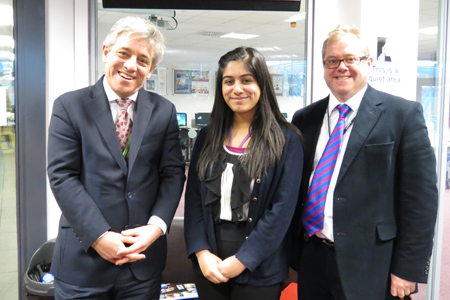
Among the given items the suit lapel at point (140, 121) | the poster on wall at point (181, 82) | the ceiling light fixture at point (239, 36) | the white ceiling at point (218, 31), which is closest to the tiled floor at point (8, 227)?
the suit lapel at point (140, 121)

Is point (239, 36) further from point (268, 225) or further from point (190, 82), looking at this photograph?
point (268, 225)

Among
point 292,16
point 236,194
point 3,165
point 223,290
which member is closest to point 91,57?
point 3,165

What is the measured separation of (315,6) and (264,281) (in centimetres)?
200

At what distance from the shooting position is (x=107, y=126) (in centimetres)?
139

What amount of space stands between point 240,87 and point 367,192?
667mm

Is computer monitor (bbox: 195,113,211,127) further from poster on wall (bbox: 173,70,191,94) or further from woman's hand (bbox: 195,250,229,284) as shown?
woman's hand (bbox: 195,250,229,284)

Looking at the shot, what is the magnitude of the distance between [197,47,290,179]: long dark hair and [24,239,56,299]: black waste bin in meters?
1.27

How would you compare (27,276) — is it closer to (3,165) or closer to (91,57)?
(3,165)

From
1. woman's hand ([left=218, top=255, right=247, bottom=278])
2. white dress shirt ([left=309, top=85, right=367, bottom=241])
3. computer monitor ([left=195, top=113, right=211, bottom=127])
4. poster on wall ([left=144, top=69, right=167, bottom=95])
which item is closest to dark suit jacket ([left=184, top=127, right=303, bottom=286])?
woman's hand ([left=218, top=255, right=247, bottom=278])

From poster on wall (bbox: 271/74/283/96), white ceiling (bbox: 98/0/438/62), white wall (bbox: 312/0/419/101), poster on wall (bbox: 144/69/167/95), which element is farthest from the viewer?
white ceiling (bbox: 98/0/438/62)

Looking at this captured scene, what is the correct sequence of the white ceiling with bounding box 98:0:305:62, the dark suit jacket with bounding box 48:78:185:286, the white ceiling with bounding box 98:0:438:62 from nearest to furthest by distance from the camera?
the dark suit jacket with bounding box 48:78:185:286 → the white ceiling with bounding box 98:0:438:62 → the white ceiling with bounding box 98:0:305:62

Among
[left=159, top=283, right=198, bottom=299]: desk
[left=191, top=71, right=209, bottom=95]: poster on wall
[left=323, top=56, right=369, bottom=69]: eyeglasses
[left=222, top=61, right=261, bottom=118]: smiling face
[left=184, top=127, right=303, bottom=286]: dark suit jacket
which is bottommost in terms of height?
[left=159, top=283, right=198, bottom=299]: desk

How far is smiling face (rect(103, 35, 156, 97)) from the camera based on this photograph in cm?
139

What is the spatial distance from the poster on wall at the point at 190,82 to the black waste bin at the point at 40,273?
2.60m
